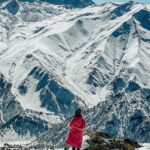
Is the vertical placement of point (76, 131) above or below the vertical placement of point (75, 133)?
above

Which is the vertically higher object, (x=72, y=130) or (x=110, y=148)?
(x=72, y=130)

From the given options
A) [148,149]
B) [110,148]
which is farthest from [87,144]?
[148,149]

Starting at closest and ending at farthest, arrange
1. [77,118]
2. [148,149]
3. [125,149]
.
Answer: [77,118] < [125,149] < [148,149]

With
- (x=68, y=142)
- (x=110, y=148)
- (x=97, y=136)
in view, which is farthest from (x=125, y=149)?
(x=68, y=142)

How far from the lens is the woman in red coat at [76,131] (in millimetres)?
41500

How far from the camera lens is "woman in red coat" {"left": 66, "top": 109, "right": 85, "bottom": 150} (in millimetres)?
41500

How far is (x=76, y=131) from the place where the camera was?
41.8 meters

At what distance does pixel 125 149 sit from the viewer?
3125 inches

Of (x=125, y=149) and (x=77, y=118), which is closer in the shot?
(x=77, y=118)

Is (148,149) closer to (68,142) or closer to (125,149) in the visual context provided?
(125,149)

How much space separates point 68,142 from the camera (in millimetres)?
41969

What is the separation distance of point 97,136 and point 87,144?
17.6 ft

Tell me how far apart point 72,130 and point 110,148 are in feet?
131

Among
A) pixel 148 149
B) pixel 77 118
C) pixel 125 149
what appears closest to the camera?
pixel 77 118
